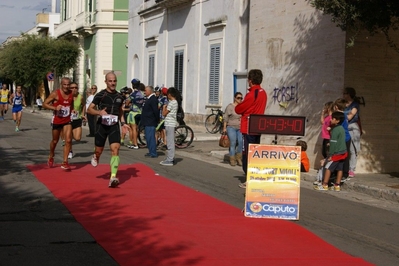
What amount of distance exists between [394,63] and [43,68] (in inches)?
1666

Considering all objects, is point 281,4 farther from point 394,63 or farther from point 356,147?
point 356,147

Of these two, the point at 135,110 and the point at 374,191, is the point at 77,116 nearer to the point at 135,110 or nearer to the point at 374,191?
the point at 135,110

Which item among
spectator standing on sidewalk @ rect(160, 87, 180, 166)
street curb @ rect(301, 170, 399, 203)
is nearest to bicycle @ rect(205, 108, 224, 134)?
spectator standing on sidewalk @ rect(160, 87, 180, 166)

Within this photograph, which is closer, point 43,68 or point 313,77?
point 313,77

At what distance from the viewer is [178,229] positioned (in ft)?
28.5

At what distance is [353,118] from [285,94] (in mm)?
3395

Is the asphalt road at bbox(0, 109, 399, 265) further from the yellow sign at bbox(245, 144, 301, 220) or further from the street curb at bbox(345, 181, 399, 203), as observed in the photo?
the yellow sign at bbox(245, 144, 301, 220)

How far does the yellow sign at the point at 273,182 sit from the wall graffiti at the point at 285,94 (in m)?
7.00

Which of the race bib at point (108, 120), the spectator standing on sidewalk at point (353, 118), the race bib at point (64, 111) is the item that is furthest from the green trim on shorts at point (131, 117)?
the race bib at point (108, 120)

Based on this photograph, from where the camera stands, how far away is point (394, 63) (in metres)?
15.4

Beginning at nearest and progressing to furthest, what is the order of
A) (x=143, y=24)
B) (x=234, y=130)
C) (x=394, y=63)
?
1. (x=394, y=63)
2. (x=234, y=130)
3. (x=143, y=24)

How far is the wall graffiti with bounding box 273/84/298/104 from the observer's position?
16.9 metres

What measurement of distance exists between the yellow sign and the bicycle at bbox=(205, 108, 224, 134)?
16.3m

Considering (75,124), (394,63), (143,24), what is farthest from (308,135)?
(143,24)
